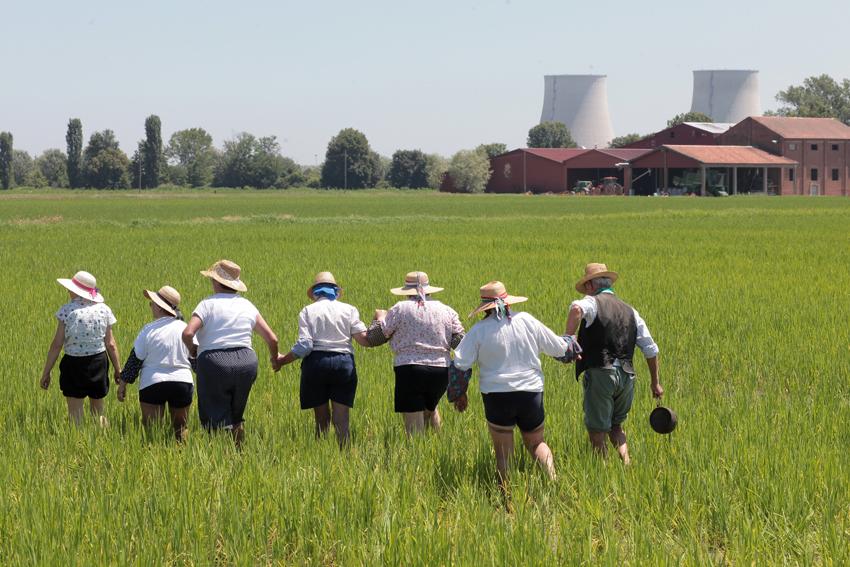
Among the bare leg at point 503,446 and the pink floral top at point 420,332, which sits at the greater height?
the pink floral top at point 420,332

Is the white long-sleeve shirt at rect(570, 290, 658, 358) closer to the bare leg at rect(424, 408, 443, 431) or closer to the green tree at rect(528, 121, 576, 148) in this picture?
the bare leg at rect(424, 408, 443, 431)

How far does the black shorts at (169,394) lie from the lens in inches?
305

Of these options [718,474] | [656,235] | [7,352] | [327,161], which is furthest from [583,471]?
[327,161]

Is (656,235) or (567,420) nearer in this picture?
(567,420)

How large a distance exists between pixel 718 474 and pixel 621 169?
293 ft

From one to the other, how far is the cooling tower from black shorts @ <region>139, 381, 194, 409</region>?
11308cm

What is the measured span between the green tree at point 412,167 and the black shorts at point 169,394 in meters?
117

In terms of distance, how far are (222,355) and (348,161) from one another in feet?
387

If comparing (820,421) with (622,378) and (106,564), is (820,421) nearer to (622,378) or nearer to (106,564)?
(622,378)

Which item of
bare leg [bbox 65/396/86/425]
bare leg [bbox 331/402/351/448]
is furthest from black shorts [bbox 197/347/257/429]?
bare leg [bbox 65/396/86/425]

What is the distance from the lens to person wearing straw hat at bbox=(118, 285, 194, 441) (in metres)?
7.73

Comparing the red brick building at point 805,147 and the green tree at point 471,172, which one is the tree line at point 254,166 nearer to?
the green tree at point 471,172

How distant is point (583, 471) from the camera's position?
655 centimetres

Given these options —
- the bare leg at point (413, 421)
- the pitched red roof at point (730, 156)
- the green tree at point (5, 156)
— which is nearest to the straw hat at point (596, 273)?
the bare leg at point (413, 421)
